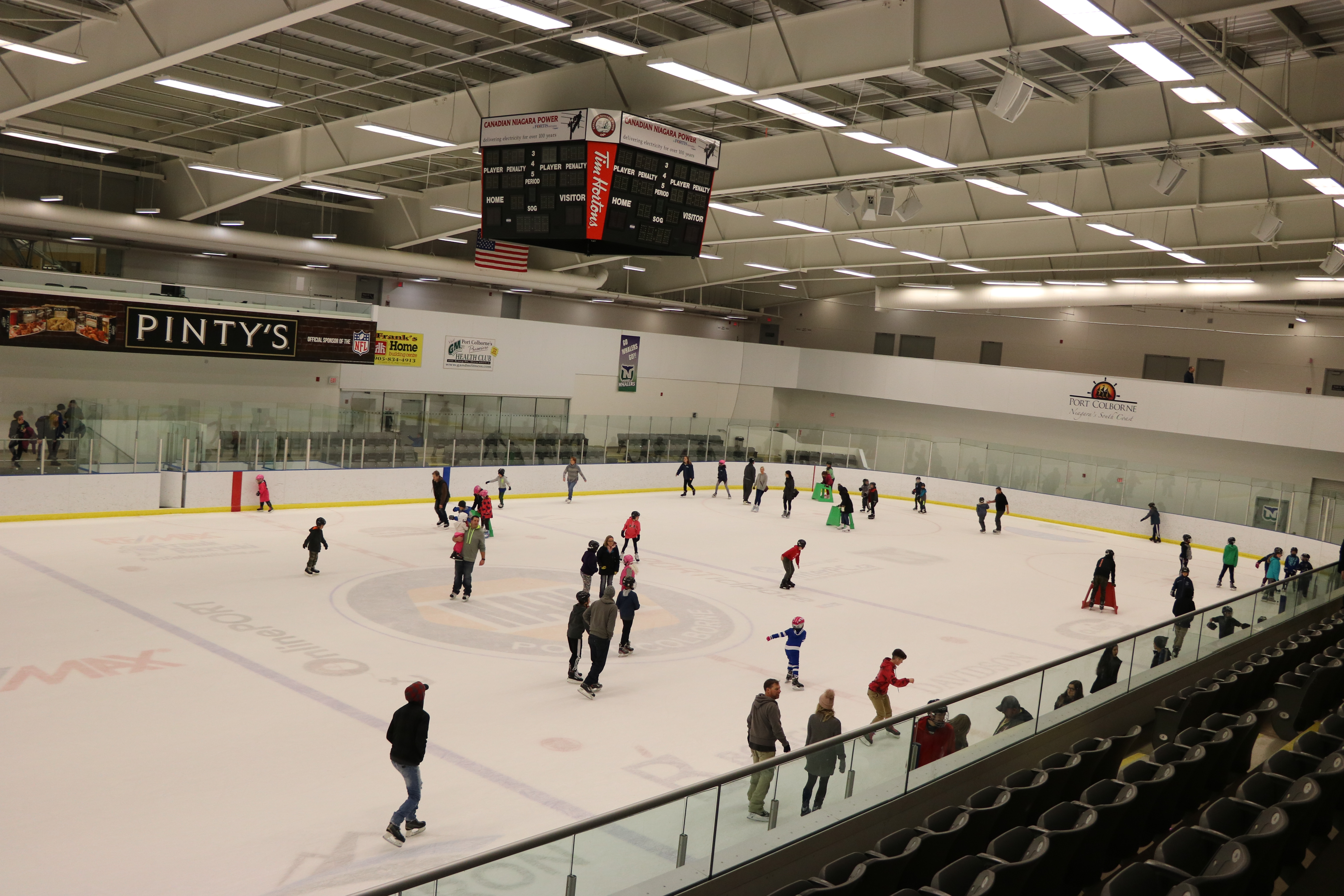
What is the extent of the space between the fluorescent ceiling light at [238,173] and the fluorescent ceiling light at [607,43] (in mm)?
10778

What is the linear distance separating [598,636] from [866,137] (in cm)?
729

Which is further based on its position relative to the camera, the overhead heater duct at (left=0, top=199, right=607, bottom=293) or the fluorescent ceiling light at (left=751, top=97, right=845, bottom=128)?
the overhead heater duct at (left=0, top=199, right=607, bottom=293)

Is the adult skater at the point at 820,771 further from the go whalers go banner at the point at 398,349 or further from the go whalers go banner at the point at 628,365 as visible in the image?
the go whalers go banner at the point at 628,365

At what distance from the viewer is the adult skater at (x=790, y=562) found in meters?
17.6

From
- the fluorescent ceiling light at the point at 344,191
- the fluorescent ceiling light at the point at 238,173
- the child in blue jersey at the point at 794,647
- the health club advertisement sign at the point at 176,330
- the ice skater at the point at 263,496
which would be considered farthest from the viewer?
the health club advertisement sign at the point at 176,330

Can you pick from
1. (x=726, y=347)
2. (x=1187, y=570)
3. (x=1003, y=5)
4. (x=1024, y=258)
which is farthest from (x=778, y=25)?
(x=726, y=347)

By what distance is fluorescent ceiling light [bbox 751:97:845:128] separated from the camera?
37.4 ft

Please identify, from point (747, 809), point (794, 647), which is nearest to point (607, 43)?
point (794, 647)

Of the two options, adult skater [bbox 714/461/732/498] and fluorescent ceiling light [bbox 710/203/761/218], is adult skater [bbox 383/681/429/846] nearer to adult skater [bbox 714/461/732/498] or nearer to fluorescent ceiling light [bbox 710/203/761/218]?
fluorescent ceiling light [bbox 710/203/761/218]

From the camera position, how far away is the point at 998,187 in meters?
16.3

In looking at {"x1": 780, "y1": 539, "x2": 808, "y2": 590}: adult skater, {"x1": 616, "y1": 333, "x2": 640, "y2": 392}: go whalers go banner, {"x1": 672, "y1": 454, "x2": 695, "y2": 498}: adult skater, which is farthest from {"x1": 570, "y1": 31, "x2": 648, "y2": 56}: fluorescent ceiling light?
{"x1": 616, "y1": 333, "x2": 640, "y2": 392}: go whalers go banner

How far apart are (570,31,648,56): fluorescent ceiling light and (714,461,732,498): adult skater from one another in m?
21.3

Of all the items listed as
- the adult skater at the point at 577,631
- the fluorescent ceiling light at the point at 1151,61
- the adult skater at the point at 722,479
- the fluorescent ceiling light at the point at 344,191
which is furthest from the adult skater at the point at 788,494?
the fluorescent ceiling light at the point at 1151,61

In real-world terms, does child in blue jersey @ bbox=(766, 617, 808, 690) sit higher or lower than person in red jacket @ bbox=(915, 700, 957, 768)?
lower
